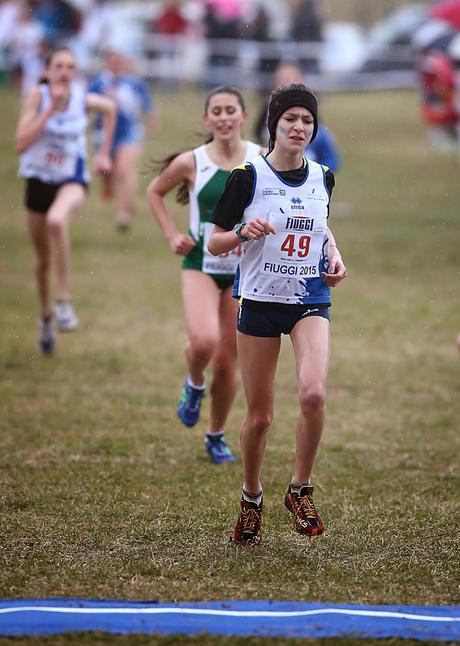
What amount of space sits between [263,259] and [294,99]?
0.72 meters

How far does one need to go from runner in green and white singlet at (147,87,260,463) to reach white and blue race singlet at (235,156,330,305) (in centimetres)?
139

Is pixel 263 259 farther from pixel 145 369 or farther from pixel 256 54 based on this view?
pixel 256 54

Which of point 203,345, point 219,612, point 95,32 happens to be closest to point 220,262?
point 203,345

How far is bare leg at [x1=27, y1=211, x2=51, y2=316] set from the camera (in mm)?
9555

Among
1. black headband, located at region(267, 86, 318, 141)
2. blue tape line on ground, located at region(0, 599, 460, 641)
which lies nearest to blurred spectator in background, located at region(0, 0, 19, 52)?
black headband, located at region(267, 86, 318, 141)

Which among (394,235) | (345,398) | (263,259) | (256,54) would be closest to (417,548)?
(263,259)

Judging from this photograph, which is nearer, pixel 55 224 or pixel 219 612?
pixel 219 612

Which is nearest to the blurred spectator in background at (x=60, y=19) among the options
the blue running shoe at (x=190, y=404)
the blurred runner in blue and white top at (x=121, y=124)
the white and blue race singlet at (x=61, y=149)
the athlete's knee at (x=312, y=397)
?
the blurred runner in blue and white top at (x=121, y=124)

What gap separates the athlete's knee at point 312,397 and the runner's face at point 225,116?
203 cm

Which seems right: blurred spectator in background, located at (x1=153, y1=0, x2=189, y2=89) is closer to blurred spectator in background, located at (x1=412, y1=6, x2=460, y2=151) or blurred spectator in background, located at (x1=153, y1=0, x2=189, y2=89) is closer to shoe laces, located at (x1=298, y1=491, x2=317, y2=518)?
blurred spectator in background, located at (x1=412, y1=6, x2=460, y2=151)

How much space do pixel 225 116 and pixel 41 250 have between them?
11.3 ft

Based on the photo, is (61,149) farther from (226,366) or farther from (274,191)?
(274,191)

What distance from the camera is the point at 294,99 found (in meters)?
5.14

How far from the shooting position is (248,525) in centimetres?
530
